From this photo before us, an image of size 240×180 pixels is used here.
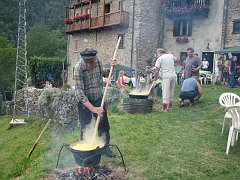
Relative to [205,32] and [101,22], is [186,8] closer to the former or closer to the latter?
[205,32]

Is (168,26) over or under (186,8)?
under

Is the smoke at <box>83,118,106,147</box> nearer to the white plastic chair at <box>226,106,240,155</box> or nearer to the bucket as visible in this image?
the white plastic chair at <box>226,106,240,155</box>

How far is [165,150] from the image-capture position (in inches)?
187

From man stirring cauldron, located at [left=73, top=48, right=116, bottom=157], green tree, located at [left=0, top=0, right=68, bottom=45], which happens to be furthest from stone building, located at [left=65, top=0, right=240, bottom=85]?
green tree, located at [left=0, top=0, right=68, bottom=45]

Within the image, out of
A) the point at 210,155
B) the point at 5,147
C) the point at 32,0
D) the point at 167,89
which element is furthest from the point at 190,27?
the point at 32,0

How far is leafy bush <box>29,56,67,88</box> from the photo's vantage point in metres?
25.7

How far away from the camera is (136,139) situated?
538 centimetres

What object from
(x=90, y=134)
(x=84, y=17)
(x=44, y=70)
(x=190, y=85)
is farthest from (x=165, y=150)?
(x=44, y=70)

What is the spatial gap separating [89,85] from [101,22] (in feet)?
60.1

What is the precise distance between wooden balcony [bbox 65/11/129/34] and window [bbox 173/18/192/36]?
3.63m

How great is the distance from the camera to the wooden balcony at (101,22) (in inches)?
778

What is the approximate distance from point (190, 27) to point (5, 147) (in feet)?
49.6

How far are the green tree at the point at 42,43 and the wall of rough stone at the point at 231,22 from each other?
78.6ft

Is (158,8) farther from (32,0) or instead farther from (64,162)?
(32,0)
